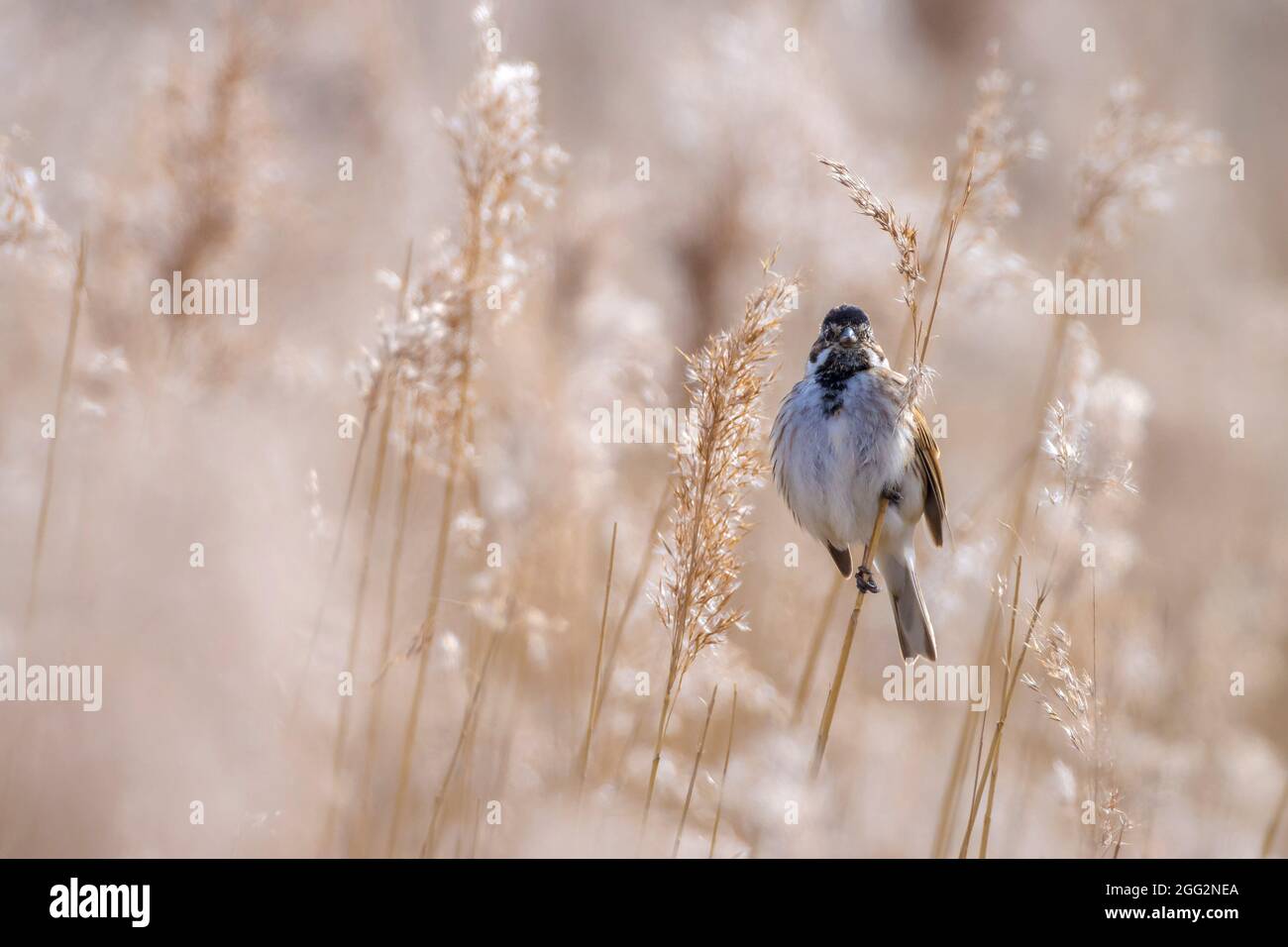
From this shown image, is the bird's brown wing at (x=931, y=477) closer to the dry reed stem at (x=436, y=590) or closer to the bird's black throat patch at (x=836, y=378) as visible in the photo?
the bird's black throat patch at (x=836, y=378)

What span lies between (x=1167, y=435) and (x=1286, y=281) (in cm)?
115

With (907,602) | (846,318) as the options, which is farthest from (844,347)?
(907,602)

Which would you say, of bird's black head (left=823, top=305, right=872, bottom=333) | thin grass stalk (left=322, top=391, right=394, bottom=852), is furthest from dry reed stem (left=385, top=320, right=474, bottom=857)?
bird's black head (left=823, top=305, right=872, bottom=333)

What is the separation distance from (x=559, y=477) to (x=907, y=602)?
114 centimetres

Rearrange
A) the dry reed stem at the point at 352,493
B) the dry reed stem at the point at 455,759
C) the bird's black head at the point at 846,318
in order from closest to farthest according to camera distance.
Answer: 1. the dry reed stem at the point at 455,759
2. the dry reed stem at the point at 352,493
3. the bird's black head at the point at 846,318

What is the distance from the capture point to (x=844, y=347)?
2957 millimetres

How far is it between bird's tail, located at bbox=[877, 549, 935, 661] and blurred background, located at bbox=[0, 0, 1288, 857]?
0.41 feet

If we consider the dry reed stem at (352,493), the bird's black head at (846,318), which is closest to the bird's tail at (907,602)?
the bird's black head at (846,318)

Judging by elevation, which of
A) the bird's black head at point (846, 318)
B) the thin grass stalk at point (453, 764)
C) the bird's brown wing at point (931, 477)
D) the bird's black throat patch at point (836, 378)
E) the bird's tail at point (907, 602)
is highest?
the bird's black head at point (846, 318)

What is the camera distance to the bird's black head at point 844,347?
2934mm

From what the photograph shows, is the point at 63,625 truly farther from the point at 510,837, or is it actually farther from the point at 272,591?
the point at 510,837

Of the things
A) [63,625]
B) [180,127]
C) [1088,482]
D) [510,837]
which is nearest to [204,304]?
[180,127]

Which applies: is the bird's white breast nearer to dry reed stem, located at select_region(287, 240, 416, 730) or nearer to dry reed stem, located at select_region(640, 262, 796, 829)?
dry reed stem, located at select_region(640, 262, 796, 829)

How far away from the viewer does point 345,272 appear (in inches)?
208
